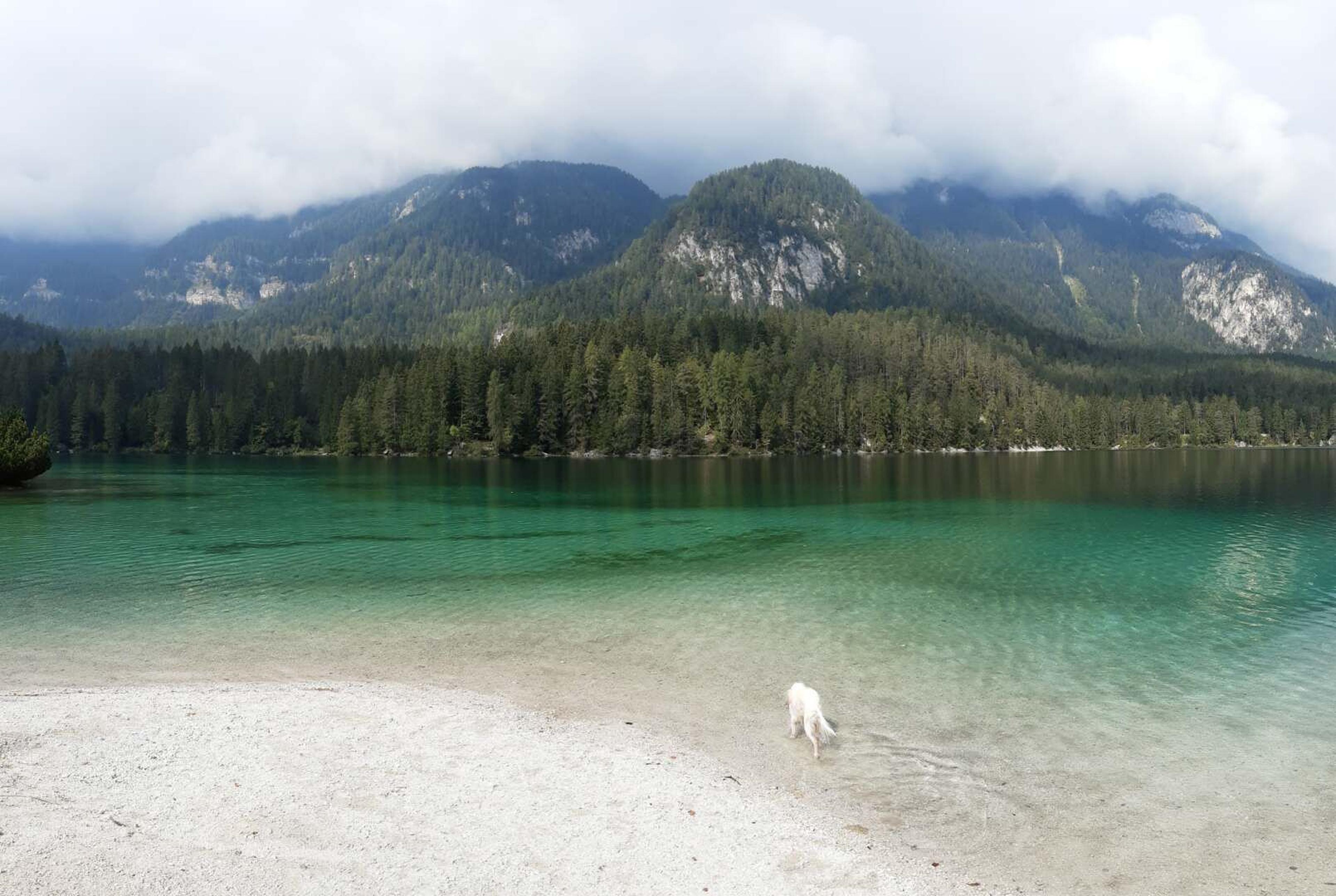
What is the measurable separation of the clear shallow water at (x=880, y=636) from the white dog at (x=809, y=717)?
1.30 ft

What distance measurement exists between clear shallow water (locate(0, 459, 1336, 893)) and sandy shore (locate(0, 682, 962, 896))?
5.62ft

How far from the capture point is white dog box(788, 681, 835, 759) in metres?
13.4

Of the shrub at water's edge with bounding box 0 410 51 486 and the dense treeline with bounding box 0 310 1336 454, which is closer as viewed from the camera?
the shrub at water's edge with bounding box 0 410 51 486

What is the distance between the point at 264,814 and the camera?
9891mm

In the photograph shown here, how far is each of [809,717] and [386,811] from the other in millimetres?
7390

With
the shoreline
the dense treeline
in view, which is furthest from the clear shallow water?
the dense treeline

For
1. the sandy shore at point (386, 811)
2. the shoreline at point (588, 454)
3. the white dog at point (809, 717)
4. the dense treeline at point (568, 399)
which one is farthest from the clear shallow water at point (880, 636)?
the dense treeline at point (568, 399)

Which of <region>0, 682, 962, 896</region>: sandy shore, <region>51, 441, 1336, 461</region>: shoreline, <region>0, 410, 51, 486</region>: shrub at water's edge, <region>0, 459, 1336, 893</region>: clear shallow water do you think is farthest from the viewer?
<region>51, 441, 1336, 461</region>: shoreline

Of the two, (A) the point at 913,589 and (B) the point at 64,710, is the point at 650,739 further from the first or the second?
(A) the point at 913,589

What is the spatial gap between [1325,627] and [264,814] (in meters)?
28.4

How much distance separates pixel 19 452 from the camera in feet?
222

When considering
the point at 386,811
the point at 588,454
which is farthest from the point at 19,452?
the point at 588,454

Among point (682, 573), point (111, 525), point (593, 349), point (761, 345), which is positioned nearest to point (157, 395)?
point (593, 349)

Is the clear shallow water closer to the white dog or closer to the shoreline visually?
the white dog
